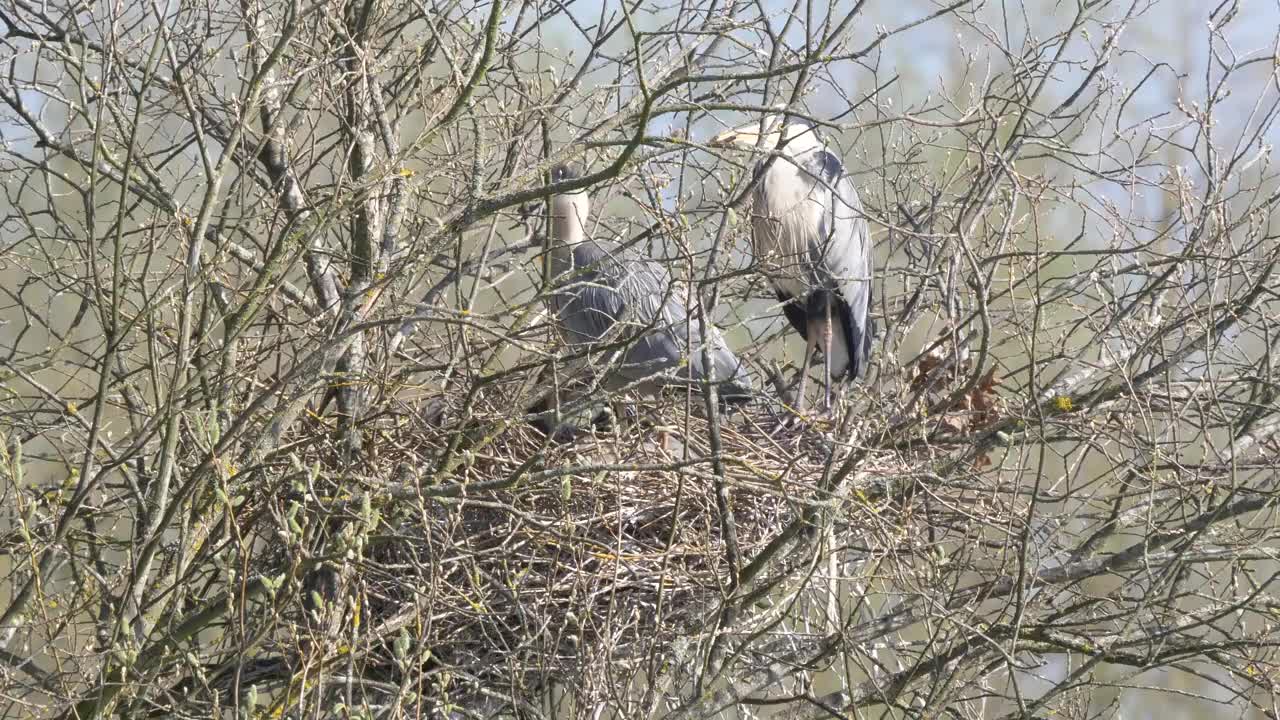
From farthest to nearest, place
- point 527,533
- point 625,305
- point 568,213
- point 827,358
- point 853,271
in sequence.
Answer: point 853,271, point 568,213, point 827,358, point 625,305, point 527,533

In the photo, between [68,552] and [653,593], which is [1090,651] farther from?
[68,552]

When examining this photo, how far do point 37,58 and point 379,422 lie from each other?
1.44 meters

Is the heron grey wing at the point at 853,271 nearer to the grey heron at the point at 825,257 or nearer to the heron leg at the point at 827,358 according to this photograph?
the grey heron at the point at 825,257

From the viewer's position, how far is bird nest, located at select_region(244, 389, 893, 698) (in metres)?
3.32

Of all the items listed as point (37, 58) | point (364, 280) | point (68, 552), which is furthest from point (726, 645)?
point (37, 58)

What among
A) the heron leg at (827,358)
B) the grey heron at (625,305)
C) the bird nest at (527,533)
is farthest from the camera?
the heron leg at (827,358)

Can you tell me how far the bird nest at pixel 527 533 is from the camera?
332 centimetres

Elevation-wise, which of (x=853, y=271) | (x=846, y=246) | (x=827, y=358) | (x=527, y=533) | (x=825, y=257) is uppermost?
(x=846, y=246)

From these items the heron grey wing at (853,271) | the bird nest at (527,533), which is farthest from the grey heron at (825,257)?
the bird nest at (527,533)

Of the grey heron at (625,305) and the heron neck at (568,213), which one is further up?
the heron neck at (568,213)

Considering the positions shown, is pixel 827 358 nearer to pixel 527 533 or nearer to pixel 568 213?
pixel 568 213

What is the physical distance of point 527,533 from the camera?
367 centimetres

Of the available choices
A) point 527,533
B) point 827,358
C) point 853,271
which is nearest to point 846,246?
point 853,271

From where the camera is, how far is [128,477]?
334cm
